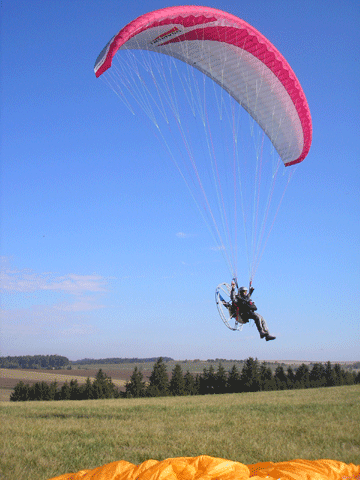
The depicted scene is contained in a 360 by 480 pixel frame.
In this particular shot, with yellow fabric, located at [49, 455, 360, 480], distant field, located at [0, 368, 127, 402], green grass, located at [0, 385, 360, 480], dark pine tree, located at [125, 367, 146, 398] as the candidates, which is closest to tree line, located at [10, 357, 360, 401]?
dark pine tree, located at [125, 367, 146, 398]

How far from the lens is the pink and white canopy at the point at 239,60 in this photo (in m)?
7.80

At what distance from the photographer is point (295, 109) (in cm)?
981

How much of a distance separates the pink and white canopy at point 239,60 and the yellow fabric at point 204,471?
23.8ft

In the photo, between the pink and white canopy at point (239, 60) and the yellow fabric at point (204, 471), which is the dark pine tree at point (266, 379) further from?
the yellow fabric at point (204, 471)

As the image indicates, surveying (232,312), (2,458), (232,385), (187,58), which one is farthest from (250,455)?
(232,385)

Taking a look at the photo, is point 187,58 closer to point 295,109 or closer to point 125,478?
point 295,109

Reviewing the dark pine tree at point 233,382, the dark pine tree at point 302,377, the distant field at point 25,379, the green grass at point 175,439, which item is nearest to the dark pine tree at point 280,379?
the dark pine tree at point 302,377

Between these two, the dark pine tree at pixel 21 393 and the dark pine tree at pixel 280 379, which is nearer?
the dark pine tree at pixel 21 393

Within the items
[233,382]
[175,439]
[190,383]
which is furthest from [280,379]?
[175,439]

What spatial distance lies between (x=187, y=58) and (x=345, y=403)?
1577 cm

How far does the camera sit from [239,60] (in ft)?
30.5

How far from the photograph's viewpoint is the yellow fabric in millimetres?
4477

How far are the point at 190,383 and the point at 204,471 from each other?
51.9 meters

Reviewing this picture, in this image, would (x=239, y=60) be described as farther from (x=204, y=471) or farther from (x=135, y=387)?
(x=135, y=387)
